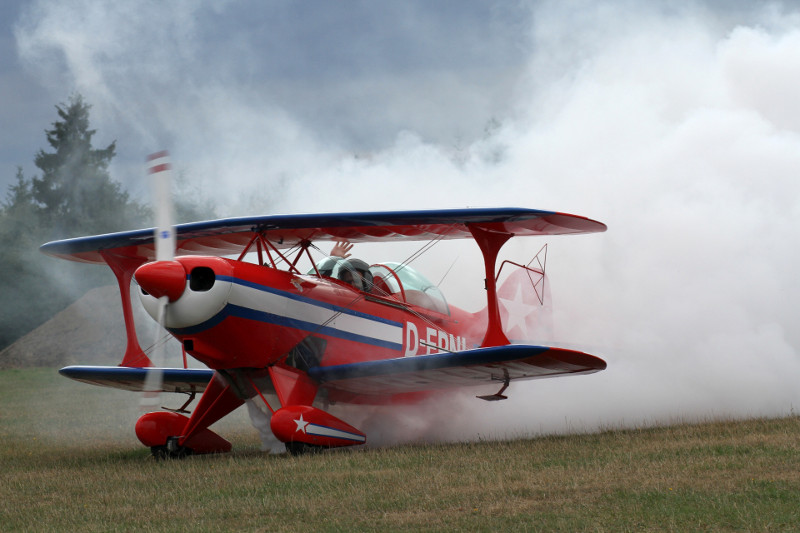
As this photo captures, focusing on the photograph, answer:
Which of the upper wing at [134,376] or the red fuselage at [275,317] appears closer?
the red fuselage at [275,317]

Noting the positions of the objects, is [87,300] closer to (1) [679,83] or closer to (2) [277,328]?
(1) [679,83]

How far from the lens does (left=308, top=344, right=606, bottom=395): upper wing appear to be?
30.4ft

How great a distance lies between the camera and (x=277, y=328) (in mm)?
9773

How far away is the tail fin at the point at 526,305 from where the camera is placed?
13.6m

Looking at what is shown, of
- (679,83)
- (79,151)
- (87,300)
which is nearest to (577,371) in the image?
(679,83)

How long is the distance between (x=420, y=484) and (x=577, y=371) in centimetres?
345

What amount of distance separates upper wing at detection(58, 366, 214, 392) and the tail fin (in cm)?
456

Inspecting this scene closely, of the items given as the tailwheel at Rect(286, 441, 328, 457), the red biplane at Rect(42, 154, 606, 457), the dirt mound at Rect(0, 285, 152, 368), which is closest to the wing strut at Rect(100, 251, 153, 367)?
the red biplane at Rect(42, 154, 606, 457)

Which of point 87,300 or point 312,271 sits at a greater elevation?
point 87,300

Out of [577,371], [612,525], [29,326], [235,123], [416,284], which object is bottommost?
[612,525]

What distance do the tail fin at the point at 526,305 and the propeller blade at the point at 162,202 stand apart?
18.5 ft

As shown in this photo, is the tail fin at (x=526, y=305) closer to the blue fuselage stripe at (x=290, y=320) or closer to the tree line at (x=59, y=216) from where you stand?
the blue fuselage stripe at (x=290, y=320)

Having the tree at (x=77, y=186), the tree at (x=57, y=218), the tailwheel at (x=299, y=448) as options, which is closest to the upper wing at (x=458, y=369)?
the tailwheel at (x=299, y=448)

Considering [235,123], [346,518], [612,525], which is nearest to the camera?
[612,525]
